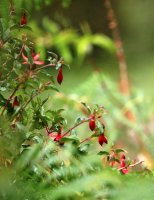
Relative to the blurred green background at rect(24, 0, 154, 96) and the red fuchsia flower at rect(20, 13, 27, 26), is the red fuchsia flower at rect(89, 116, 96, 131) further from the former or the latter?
the blurred green background at rect(24, 0, 154, 96)

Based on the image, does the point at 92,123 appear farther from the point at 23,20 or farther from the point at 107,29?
the point at 107,29

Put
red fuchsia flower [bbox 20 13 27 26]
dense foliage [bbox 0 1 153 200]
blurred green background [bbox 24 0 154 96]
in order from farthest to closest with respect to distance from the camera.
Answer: blurred green background [bbox 24 0 154 96] → red fuchsia flower [bbox 20 13 27 26] → dense foliage [bbox 0 1 153 200]

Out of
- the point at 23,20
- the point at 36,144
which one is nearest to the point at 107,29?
the point at 23,20

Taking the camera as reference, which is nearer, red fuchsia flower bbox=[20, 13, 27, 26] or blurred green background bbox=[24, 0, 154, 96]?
red fuchsia flower bbox=[20, 13, 27, 26]

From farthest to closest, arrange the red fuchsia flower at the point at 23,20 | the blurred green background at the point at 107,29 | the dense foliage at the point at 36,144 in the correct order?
the blurred green background at the point at 107,29
the red fuchsia flower at the point at 23,20
the dense foliage at the point at 36,144

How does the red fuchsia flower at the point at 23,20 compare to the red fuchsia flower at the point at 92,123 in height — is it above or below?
above

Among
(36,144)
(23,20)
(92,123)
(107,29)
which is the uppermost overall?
(107,29)

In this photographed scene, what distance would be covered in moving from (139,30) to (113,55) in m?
0.46

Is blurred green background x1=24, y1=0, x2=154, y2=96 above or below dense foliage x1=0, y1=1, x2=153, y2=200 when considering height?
above

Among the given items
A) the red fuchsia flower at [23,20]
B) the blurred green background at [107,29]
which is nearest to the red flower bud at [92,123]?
the red fuchsia flower at [23,20]

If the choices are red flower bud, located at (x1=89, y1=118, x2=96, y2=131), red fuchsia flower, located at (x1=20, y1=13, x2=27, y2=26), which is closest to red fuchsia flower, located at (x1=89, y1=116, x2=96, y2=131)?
red flower bud, located at (x1=89, y1=118, x2=96, y2=131)

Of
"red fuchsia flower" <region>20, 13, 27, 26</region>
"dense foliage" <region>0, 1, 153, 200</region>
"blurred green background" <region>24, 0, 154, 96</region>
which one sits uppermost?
"blurred green background" <region>24, 0, 154, 96</region>

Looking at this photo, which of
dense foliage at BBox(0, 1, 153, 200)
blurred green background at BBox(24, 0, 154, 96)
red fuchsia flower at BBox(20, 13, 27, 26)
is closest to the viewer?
dense foliage at BBox(0, 1, 153, 200)

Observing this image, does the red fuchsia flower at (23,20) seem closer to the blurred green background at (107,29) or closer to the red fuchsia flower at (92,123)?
the red fuchsia flower at (92,123)
